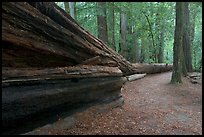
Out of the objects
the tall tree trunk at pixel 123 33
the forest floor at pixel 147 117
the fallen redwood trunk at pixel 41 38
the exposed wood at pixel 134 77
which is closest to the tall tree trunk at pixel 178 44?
the forest floor at pixel 147 117

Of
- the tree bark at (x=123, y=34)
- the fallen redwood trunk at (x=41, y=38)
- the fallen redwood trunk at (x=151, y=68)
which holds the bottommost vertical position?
the fallen redwood trunk at (x=151, y=68)

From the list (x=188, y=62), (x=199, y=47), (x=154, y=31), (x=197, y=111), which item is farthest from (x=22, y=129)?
(x=199, y=47)

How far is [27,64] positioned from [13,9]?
109cm

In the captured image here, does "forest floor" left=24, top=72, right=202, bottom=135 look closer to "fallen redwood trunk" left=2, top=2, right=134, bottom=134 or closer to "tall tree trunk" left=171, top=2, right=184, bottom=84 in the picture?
"fallen redwood trunk" left=2, top=2, right=134, bottom=134

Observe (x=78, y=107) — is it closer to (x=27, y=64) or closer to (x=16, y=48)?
(x=27, y=64)

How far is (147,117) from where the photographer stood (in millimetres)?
6156

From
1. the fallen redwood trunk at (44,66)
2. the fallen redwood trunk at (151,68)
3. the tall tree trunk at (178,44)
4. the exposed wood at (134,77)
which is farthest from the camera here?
the fallen redwood trunk at (151,68)

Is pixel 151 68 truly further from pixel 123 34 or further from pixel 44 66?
pixel 44 66

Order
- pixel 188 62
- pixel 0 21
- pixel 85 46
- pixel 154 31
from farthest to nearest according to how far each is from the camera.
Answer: pixel 154 31, pixel 188 62, pixel 85 46, pixel 0 21

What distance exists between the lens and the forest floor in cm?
511

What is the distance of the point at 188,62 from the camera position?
16.0 metres

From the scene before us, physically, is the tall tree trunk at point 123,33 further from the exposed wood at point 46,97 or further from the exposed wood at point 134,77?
the exposed wood at point 46,97

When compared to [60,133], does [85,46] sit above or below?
above

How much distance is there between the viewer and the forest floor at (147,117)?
511 cm
